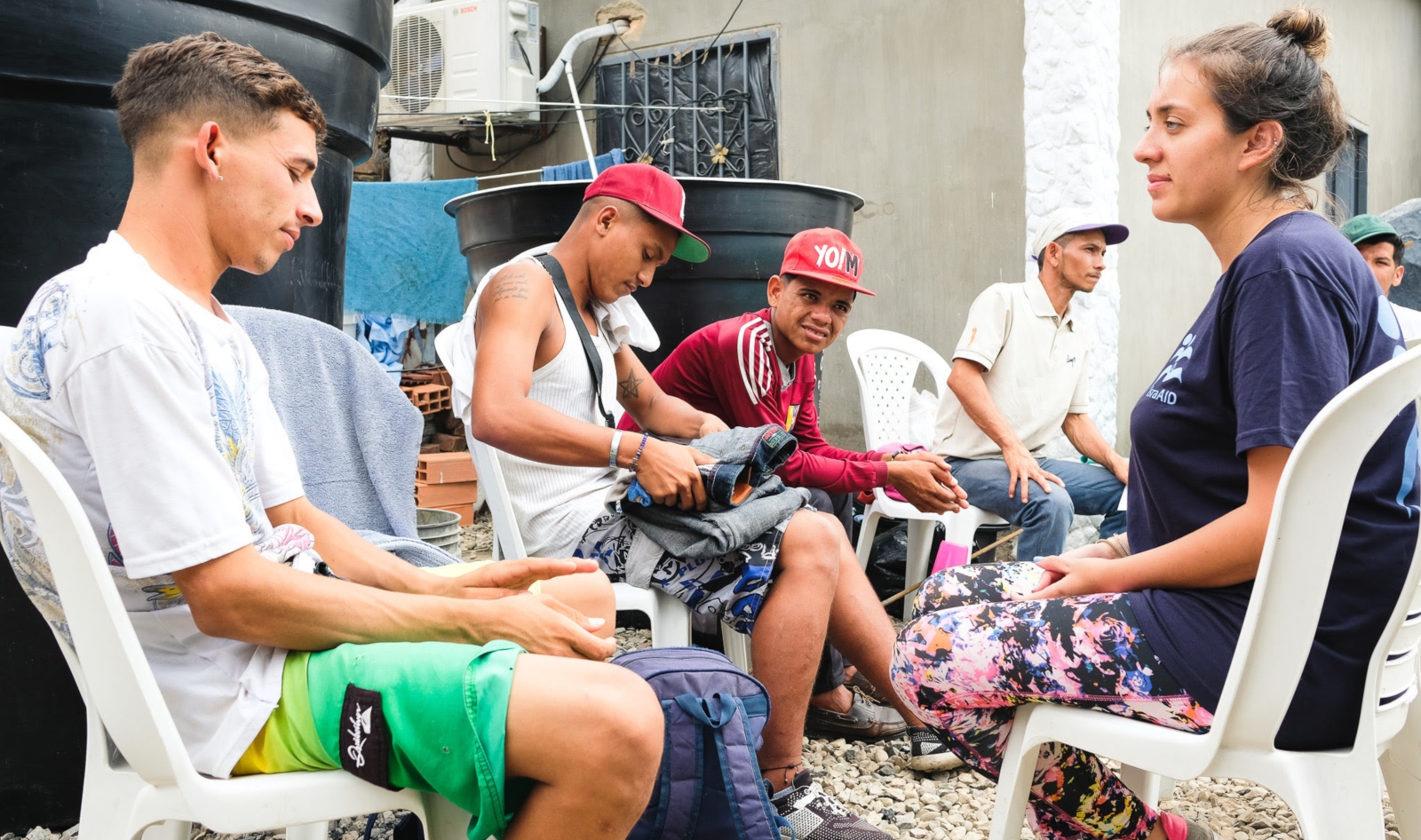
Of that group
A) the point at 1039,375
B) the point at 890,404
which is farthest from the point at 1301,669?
the point at 890,404

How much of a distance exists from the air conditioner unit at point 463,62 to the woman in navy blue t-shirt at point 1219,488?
5913 mm

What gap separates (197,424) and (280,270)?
1.38 meters

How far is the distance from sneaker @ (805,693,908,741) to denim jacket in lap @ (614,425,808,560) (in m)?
0.71

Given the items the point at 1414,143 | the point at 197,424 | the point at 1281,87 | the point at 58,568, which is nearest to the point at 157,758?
the point at 58,568

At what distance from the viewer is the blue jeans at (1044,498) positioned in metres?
3.38

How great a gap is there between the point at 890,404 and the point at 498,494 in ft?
7.48

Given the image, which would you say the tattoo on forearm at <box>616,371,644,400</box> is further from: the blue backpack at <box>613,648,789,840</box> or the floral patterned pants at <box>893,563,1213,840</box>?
the blue backpack at <box>613,648,789,840</box>

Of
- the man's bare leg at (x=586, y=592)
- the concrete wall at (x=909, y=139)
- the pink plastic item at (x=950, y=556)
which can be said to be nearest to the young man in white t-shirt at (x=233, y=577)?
the man's bare leg at (x=586, y=592)

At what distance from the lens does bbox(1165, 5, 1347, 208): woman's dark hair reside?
1567 mm

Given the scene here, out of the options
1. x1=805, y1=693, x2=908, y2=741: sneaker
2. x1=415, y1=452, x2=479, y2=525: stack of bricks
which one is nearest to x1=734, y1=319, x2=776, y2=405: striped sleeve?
x1=805, y1=693, x2=908, y2=741: sneaker

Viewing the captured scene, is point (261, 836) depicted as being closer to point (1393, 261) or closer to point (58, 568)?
point (58, 568)

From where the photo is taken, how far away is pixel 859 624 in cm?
246

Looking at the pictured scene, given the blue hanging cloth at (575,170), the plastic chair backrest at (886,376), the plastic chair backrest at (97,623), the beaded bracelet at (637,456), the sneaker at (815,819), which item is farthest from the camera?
the blue hanging cloth at (575,170)

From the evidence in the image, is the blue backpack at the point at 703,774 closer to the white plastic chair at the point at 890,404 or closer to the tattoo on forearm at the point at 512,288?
the tattoo on forearm at the point at 512,288
